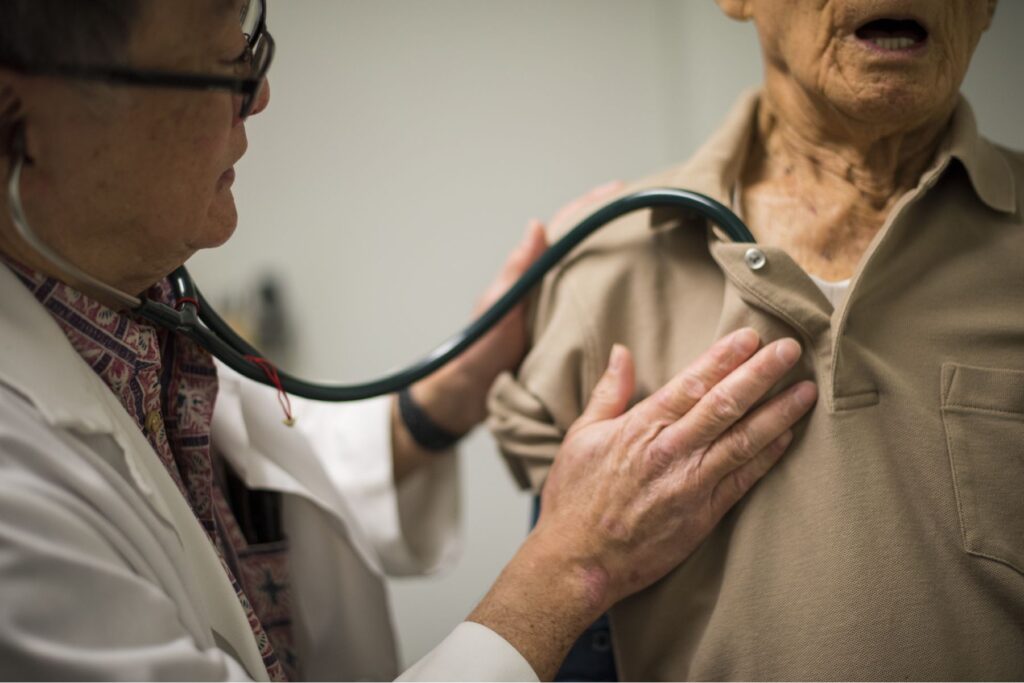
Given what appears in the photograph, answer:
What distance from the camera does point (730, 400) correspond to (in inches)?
33.4

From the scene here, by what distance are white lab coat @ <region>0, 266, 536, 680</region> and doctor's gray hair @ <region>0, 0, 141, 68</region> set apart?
189 mm

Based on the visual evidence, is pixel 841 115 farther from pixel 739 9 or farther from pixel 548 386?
pixel 548 386

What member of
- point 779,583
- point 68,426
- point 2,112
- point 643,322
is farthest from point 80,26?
point 779,583

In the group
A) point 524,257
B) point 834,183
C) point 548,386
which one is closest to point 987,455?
point 834,183

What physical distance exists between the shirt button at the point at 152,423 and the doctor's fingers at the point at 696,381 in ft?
1.62

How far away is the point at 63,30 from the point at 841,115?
0.72m

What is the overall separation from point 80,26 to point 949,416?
0.85 metres

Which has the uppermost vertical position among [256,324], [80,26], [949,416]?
[80,26]

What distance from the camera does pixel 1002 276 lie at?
2.80 feet

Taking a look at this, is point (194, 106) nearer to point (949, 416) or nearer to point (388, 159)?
point (949, 416)

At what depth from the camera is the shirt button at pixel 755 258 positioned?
843 millimetres

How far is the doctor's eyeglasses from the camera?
68 cm

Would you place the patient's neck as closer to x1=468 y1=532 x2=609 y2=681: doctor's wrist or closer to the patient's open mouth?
the patient's open mouth

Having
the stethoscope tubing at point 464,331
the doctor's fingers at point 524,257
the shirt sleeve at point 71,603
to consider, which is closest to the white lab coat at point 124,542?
the shirt sleeve at point 71,603
